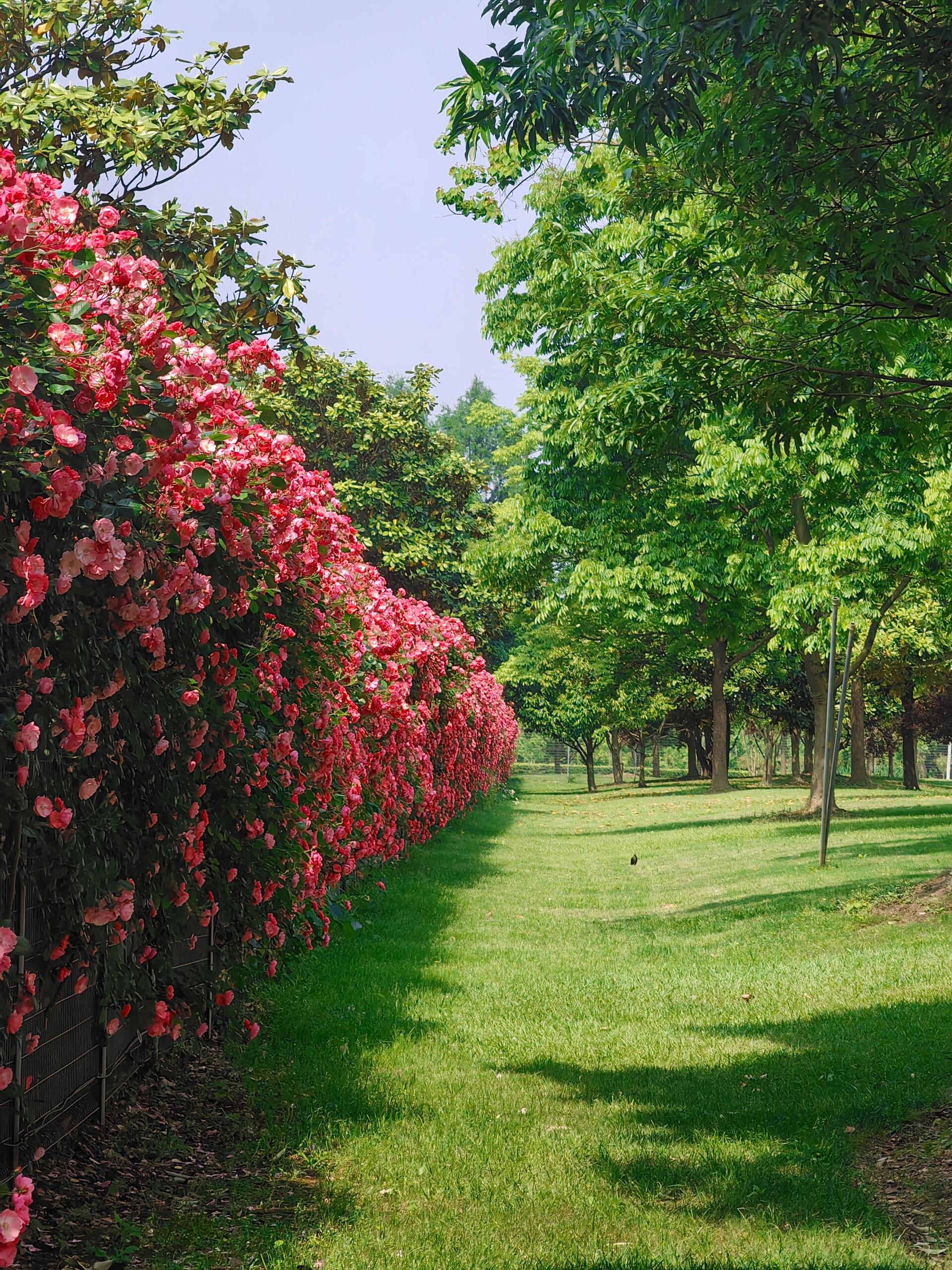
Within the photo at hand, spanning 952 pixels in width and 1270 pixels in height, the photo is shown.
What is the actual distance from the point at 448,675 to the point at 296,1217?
11.7 meters

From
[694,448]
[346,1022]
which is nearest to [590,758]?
[694,448]

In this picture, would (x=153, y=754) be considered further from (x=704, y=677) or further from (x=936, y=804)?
(x=704, y=677)

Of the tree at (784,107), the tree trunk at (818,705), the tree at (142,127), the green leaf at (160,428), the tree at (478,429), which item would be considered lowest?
the tree trunk at (818,705)

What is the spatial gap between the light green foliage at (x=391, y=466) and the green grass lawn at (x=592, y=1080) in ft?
53.4

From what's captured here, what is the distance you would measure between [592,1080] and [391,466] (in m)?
25.0

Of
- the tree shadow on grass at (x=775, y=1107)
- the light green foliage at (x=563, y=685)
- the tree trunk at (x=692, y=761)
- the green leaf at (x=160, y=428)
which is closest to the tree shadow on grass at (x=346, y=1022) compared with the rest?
the tree shadow on grass at (x=775, y=1107)

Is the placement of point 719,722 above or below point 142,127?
below

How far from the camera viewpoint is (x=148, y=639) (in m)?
3.88

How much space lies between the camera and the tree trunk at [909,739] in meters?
39.7

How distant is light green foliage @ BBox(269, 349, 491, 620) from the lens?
28469 mm

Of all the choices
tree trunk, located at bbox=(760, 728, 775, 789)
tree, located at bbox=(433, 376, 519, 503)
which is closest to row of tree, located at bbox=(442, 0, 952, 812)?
tree trunk, located at bbox=(760, 728, 775, 789)

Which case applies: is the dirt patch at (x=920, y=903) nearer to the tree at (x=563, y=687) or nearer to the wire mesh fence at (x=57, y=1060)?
the wire mesh fence at (x=57, y=1060)

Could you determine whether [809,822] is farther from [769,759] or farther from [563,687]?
[769,759]

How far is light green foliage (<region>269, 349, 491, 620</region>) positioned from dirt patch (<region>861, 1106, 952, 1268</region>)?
22979 mm
